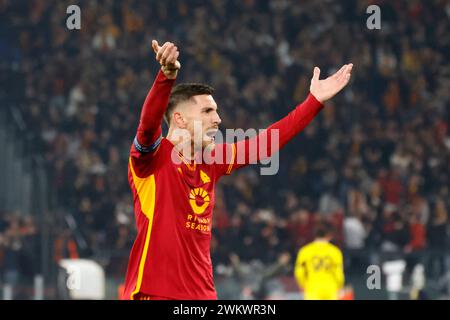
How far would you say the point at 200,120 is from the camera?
18.4 ft

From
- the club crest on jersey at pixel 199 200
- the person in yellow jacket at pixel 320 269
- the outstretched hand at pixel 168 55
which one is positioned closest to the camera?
the outstretched hand at pixel 168 55

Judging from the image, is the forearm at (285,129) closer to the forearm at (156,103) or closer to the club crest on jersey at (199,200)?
the club crest on jersey at (199,200)

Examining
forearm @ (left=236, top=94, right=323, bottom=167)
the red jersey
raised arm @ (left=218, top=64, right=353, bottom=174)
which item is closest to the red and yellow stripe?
the red jersey

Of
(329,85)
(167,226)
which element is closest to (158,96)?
(167,226)

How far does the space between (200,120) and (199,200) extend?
1.43 feet

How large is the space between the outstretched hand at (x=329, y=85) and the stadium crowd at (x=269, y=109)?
8652 millimetres

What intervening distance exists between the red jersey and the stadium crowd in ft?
28.8

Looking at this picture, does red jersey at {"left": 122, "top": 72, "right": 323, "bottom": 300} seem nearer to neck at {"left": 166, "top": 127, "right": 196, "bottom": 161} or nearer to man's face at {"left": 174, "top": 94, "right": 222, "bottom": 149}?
neck at {"left": 166, "top": 127, "right": 196, "bottom": 161}

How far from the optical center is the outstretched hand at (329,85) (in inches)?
228

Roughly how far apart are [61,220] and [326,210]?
4.48 metres

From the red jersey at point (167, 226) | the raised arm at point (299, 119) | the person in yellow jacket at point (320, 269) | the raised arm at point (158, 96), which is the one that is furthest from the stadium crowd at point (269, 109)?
the raised arm at point (158, 96)

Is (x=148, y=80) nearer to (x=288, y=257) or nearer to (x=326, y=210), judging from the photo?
(x=326, y=210)

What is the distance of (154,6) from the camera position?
71.5 feet

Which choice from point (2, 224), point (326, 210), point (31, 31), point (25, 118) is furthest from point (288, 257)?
point (31, 31)
